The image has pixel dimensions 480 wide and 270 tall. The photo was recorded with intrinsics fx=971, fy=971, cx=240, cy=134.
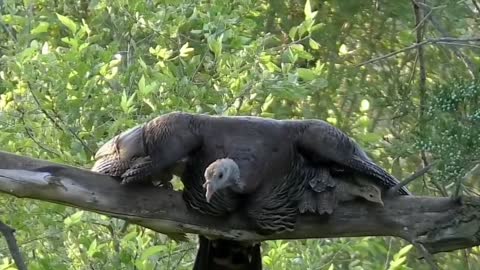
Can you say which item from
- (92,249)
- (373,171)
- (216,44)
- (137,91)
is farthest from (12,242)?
(216,44)

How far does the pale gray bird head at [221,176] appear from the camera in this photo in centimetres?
248

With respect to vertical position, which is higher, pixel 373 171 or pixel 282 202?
pixel 373 171

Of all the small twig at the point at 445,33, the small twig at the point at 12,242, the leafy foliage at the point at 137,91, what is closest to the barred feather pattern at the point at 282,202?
the leafy foliage at the point at 137,91

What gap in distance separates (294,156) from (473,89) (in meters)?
0.61

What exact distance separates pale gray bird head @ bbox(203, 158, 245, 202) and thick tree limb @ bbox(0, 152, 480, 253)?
0.12 m

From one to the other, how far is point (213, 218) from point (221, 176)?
0.57 ft

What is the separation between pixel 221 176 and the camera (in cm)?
251

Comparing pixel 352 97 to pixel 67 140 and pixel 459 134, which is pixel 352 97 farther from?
pixel 459 134

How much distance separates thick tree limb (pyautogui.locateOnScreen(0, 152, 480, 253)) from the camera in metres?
2.44

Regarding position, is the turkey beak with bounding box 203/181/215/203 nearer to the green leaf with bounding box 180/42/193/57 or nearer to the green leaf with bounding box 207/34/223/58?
the green leaf with bounding box 207/34/223/58

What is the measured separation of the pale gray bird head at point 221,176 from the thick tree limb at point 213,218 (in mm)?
124

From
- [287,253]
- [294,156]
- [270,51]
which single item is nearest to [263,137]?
[294,156]

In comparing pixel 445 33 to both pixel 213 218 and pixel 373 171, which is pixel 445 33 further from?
pixel 213 218

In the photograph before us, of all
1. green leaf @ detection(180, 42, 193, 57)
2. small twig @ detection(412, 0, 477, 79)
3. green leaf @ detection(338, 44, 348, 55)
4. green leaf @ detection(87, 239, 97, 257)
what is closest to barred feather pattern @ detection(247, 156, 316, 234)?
green leaf @ detection(87, 239, 97, 257)
